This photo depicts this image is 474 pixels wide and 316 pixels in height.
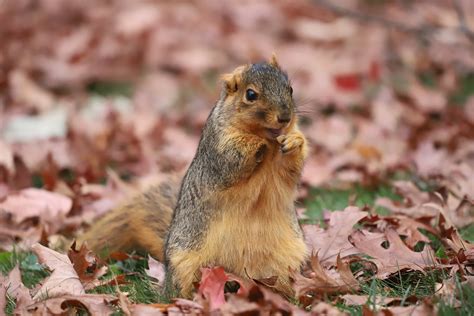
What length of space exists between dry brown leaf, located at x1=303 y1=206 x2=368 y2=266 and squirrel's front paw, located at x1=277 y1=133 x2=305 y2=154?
55 cm

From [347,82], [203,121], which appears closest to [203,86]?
Answer: [203,121]

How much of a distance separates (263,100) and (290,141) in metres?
0.19

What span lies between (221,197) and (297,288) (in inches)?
18.6

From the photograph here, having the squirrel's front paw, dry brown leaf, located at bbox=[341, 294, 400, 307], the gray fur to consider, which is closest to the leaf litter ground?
dry brown leaf, located at bbox=[341, 294, 400, 307]

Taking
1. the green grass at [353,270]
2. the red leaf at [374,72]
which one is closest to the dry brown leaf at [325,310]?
the green grass at [353,270]

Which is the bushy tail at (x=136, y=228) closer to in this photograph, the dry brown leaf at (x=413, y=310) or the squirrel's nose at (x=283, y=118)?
the squirrel's nose at (x=283, y=118)

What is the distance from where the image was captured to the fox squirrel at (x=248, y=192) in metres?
3.31

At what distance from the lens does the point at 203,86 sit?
298 inches

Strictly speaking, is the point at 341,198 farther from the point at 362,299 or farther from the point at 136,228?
the point at 362,299

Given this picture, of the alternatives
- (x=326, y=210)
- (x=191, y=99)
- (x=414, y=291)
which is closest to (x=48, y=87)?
(x=191, y=99)

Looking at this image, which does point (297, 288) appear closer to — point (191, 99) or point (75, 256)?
point (75, 256)

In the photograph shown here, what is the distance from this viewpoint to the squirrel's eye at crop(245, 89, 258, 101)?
332cm

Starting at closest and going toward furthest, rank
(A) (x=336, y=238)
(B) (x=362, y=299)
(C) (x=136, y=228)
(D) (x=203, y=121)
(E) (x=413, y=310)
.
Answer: (E) (x=413, y=310) → (B) (x=362, y=299) → (A) (x=336, y=238) → (C) (x=136, y=228) → (D) (x=203, y=121)

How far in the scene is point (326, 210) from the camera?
4.38 meters
